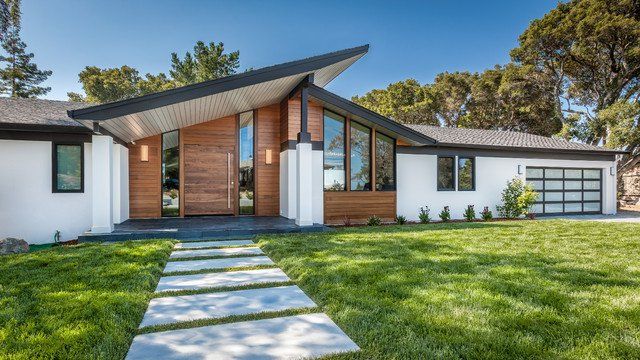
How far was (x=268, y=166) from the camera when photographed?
392 inches

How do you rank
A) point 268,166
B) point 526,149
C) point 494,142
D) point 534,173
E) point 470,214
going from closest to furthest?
point 268,166 → point 470,214 → point 526,149 → point 494,142 → point 534,173

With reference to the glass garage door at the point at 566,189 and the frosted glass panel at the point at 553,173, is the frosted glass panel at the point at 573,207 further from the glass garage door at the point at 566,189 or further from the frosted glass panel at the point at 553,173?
the frosted glass panel at the point at 553,173

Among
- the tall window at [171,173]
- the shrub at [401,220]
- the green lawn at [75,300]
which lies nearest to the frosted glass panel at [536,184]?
the shrub at [401,220]

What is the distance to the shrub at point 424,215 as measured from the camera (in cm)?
1006

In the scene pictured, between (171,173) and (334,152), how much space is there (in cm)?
465

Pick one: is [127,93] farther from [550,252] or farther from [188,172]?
[550,252]

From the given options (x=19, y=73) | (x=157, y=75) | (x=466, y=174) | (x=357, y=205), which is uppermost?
(x=157, y=75)

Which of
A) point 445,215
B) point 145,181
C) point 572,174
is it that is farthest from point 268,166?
point 572,174

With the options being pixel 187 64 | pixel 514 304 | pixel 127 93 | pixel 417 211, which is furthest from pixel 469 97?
pixel 127 93

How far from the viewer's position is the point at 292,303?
3119 millimetres

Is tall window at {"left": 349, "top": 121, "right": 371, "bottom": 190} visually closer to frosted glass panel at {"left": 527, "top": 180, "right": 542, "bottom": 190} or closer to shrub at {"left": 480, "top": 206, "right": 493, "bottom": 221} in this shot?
shrub at {"left": 480, "top": 206, "right": 493, "bottom": 221}

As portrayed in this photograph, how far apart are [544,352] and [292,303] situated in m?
1.98

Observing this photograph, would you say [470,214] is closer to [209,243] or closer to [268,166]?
[268,166]

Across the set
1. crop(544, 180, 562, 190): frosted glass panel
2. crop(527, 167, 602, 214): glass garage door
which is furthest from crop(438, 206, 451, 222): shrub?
crop(544, 180, 562, 190): frosted glass panel
